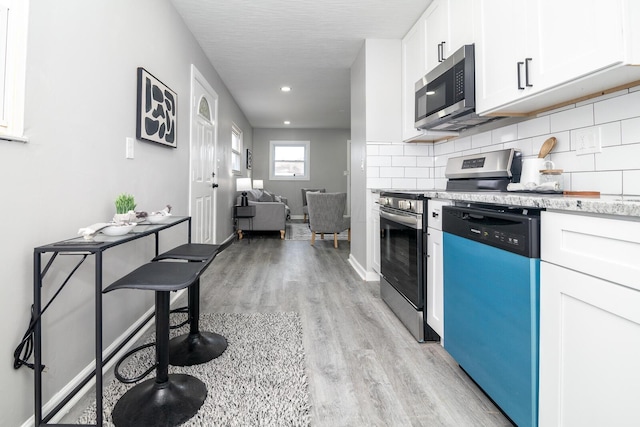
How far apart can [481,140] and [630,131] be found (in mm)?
1122

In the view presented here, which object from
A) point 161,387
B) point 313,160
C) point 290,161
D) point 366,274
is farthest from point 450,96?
point 290,161

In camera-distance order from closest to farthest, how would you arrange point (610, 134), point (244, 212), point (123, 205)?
point (610, 134)
point (123, 205)
point (244, 212)

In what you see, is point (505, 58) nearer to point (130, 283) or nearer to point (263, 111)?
point (130, 283)

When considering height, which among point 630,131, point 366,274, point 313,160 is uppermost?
point 313,160

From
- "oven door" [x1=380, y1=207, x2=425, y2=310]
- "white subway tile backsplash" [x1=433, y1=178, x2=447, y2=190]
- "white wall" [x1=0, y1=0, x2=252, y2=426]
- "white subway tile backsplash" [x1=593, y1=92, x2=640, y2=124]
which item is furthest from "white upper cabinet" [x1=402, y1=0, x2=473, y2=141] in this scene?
"white wall" [x1=0, y1=0, x2=252, y2=426]

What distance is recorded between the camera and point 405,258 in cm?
221

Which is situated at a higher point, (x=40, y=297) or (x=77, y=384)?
(x=40, y=297)

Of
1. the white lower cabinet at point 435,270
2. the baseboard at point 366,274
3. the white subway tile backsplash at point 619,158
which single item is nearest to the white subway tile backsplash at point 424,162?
the baseboard at point 366,274

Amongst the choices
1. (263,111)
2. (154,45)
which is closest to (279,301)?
(154,45)

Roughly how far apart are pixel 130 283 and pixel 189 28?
9.50 feet

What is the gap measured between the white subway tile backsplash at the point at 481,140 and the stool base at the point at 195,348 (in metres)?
2.25

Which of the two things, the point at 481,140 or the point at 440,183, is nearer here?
the point at 481,140

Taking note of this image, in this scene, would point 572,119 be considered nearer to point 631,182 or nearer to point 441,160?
point 631,182

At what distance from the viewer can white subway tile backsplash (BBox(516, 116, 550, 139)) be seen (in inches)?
74.1
